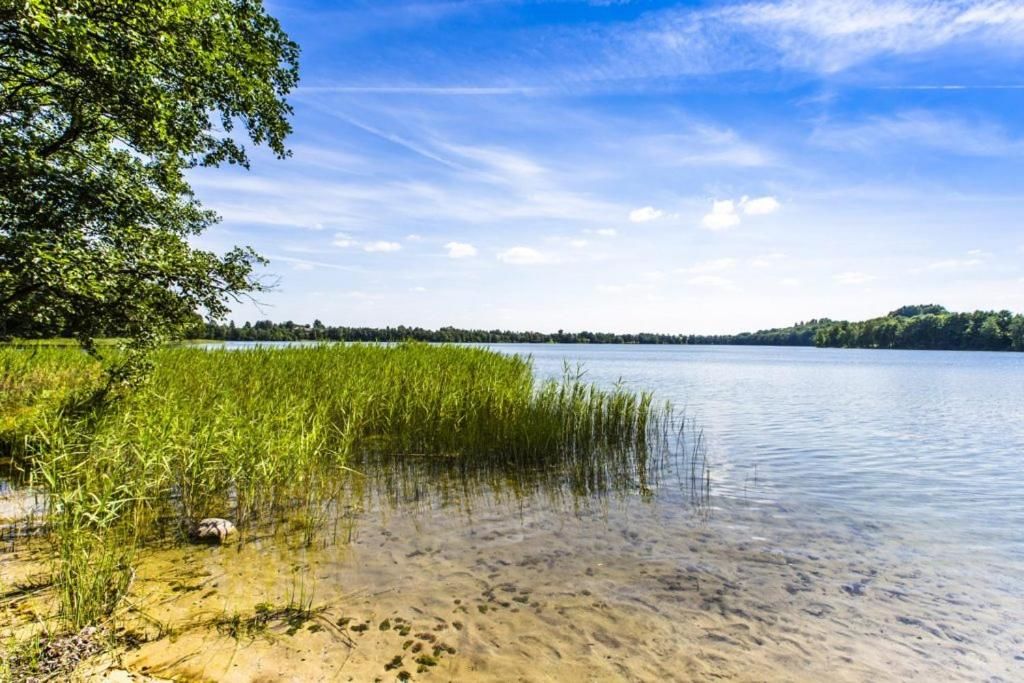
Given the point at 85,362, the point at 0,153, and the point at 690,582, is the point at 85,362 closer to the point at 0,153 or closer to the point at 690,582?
the point at 0,153

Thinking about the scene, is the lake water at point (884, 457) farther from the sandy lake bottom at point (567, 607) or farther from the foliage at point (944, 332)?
the foliage at point (944, 332)

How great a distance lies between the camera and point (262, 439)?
25.1 ft

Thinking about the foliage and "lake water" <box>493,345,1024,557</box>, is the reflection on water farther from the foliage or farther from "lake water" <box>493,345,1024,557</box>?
the foliage

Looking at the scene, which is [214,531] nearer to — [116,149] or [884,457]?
[116,149]

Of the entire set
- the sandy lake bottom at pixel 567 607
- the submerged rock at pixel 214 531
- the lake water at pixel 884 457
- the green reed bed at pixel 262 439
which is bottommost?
the lake water at pixel 884 457

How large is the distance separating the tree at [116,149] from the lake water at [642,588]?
6308 mm

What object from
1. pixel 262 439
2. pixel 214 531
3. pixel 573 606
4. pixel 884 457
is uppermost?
pixel 262 439

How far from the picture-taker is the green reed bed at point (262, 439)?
614cm

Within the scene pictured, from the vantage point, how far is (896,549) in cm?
723

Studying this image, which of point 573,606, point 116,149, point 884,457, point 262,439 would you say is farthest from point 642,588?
point 116,149

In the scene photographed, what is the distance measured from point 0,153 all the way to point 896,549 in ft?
51.5

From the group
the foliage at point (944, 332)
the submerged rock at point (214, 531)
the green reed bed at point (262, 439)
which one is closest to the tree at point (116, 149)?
the green reed bed at point (262, 439)

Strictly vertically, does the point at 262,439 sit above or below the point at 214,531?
above

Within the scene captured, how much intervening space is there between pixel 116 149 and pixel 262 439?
9059 millimetres
